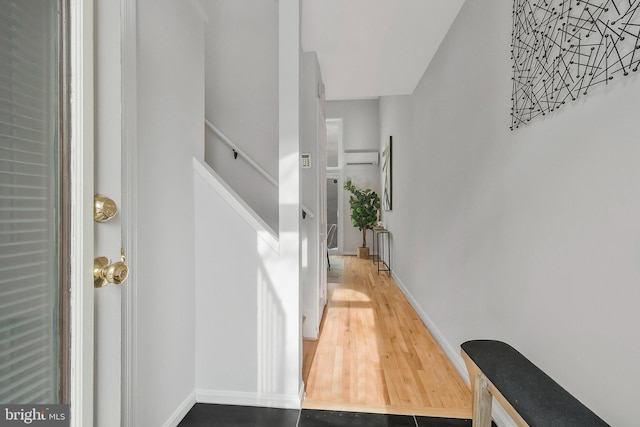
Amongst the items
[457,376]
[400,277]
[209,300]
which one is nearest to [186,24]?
[209,300]

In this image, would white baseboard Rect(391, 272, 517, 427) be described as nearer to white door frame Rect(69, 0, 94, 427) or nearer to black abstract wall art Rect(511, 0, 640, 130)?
black abstract wall art Rect(511, 0, 640, 130)

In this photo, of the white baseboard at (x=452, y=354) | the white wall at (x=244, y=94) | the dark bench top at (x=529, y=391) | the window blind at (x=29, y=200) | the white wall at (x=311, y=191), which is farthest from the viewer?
the white wall at (x=311, y=191)

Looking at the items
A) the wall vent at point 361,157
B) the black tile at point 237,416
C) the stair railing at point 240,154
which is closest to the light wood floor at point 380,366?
the black tile at point 237,416

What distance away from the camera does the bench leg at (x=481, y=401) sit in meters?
1.17

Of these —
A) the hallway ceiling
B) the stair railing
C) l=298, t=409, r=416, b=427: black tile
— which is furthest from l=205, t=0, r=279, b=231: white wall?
l=298, t=409, r=416, b=427: black tile

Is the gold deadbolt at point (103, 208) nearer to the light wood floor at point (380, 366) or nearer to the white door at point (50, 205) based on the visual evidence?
the white door at point (50, 205)

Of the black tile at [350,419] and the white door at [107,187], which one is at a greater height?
the white door at [107,187]

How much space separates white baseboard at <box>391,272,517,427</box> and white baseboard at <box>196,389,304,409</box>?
106 centimetres

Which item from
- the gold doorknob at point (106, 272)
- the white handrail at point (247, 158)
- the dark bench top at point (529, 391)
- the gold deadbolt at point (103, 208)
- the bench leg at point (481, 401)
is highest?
the white handrail at point (247, 158)

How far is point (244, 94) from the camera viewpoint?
2.68m

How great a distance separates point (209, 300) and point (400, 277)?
124 inches

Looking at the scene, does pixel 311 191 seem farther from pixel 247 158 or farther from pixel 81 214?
pixel 81 214

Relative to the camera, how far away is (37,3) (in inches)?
30.1

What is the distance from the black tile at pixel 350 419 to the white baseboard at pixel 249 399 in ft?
0.32
